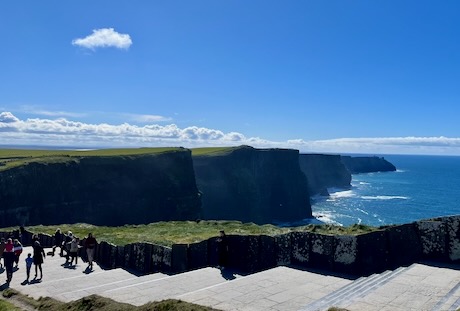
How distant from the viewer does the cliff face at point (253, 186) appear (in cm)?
11438

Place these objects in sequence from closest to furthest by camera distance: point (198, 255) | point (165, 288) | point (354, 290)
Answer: point (354, 290) → point (165, 288) → point (198, 255)

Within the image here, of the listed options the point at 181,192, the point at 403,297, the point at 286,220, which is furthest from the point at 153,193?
the point at 403,297

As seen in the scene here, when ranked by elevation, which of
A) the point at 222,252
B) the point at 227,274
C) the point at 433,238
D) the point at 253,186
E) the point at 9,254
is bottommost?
the point at 253,186

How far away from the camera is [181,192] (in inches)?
3684

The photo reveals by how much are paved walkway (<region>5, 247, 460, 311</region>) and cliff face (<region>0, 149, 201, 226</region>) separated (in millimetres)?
61767

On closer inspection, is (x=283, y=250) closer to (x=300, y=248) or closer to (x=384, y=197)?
(x=300, y=248)

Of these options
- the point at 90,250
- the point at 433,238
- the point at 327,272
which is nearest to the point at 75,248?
the point at 90,250

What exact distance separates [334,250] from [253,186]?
350 feet

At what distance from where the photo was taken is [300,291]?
32.7 feet

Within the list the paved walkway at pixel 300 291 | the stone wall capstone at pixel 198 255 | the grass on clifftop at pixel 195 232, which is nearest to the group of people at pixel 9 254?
the paved walkway at pixel 300 291

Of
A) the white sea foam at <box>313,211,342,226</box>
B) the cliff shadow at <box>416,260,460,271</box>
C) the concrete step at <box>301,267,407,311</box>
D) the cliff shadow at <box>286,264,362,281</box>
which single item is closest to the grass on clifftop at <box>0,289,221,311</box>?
the concrete step at <box>301,267,407,311</box>

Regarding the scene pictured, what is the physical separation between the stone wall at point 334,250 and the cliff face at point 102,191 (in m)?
60.4

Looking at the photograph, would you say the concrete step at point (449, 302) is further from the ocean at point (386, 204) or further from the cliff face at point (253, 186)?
the cliff face at point (253, 186)

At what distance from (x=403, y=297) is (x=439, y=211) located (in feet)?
393
